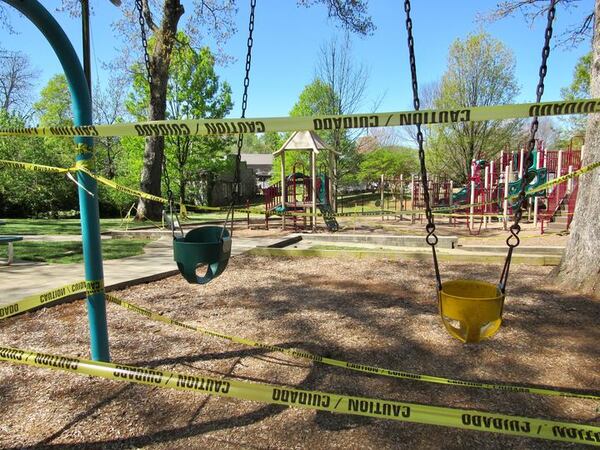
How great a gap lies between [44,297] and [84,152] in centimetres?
96

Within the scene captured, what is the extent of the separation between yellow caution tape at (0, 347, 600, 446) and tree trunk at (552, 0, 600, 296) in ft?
13.0

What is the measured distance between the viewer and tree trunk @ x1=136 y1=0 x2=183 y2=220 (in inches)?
605

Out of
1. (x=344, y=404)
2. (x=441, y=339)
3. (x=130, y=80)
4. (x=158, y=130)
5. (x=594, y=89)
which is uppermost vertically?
(x=130, y=80)

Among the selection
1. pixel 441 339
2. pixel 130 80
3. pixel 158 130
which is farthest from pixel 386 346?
pixel 130 80

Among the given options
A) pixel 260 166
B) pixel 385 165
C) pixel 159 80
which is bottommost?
pixel 385 165

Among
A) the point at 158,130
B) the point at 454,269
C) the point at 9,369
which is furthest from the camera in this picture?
the point at 454,269

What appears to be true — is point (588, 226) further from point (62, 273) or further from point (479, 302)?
point (62, 273)

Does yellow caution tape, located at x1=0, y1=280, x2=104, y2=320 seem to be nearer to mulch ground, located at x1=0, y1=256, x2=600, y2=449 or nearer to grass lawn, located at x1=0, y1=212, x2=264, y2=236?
mulch ground, located at x1=0, y1=256, x2=600, y2=449

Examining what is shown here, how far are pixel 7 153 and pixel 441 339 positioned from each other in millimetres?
25627

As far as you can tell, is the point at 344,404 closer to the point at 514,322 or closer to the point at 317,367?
the point at 317,367

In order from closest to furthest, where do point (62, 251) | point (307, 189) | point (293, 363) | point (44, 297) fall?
point (44, 297)
point (293, 363)
point (62, 251)
point (307, 189)

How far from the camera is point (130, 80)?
69.9ft

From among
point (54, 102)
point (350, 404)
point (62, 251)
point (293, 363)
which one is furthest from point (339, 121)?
point (54, 102)

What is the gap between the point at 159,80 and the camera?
52.4 ft
